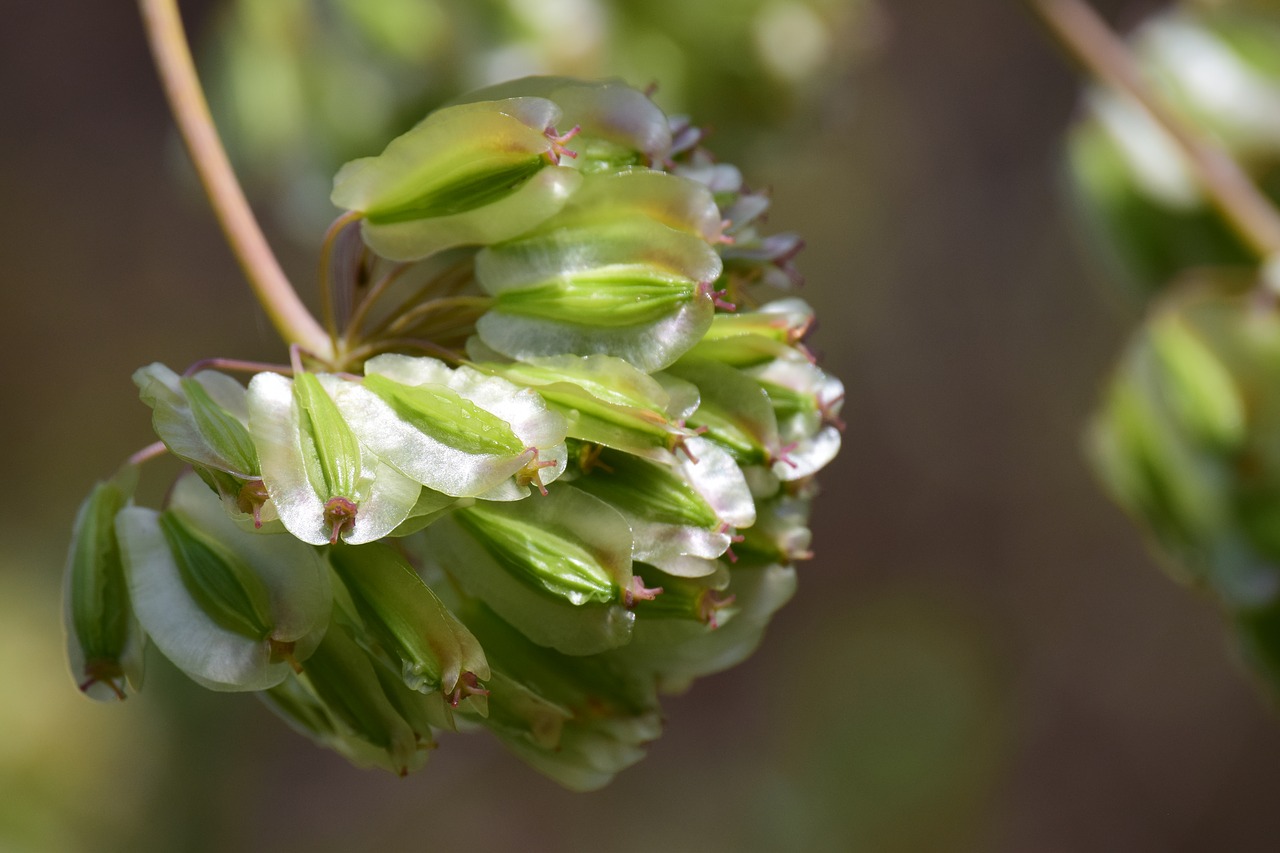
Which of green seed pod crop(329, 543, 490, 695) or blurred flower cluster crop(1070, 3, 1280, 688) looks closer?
green seed pod crop(329, 543, 490, 695)

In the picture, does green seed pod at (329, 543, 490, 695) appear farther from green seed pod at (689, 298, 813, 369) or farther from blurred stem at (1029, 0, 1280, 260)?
blurred stem at (1029, 0, 1280, 260)

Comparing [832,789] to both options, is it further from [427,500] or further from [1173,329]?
[427,500]

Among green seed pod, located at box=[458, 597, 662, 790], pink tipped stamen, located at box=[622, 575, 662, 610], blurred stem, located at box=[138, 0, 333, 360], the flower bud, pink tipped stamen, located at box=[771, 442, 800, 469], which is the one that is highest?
blurred stem, located at box=[138, 0, 333, 360]

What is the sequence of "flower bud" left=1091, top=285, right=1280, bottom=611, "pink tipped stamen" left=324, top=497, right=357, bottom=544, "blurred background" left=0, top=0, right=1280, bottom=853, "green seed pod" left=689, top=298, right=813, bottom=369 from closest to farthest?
"pink tipped stamen" left=324, top=497, right=357, bottom=544, "green seed pod" left=689, top=298, right=813, bottom=369, "flower bud" left=1091, top=285, right=1280, bottom=611, "blurred background" left=0, top=0, right=1280, bottom=853

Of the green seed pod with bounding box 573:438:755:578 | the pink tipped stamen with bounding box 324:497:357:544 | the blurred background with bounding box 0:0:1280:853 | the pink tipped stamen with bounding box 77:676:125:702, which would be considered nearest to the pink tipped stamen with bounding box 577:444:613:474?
the green seed pod with bounding box 573:438:755:578

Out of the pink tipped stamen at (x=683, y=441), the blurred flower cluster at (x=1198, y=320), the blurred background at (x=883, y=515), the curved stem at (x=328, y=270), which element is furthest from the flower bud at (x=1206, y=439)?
the blurred background at (x=883, y=515)

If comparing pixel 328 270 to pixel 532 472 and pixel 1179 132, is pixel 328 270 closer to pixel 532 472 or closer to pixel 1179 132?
pixel 532 472

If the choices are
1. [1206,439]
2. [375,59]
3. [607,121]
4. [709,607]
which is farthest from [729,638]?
[375,59]

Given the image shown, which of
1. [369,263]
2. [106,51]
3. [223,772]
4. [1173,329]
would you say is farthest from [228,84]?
[106,51]
